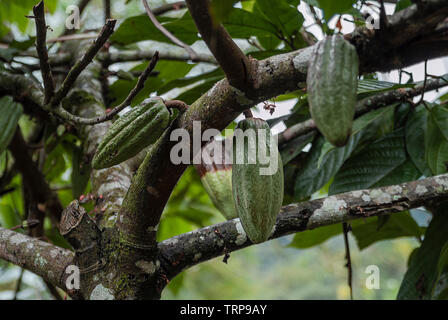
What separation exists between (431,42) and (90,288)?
2.56 ft

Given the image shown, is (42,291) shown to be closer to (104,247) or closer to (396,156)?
(104,247)

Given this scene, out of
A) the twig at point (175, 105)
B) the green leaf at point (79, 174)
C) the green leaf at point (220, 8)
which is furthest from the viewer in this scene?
the green leaf at point (79, 174)

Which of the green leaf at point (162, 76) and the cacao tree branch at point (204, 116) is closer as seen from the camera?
the cacao tree branch at point (204, 116)

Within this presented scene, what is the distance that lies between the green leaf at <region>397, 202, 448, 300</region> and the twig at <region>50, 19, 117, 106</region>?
3.14 ft

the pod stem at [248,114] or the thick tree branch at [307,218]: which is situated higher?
the pod stem at [248,114]

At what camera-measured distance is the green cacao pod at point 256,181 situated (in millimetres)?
826

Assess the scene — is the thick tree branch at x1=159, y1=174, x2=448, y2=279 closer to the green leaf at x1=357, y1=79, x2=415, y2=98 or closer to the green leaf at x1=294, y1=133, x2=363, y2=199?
the green leaf at x1=357, y1=79, x2=415, y2=98

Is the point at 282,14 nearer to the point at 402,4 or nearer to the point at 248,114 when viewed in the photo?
the point at 402,4

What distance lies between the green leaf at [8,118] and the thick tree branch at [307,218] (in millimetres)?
688

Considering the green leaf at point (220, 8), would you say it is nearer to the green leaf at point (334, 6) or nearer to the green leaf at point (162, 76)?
the green leaf at point (334, 6)

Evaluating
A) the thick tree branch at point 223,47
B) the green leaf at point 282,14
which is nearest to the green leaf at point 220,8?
the thick tree branch at point 223,47

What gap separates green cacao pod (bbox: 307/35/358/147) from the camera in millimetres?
610

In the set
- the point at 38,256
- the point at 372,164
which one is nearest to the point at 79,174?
the point at 38,256
